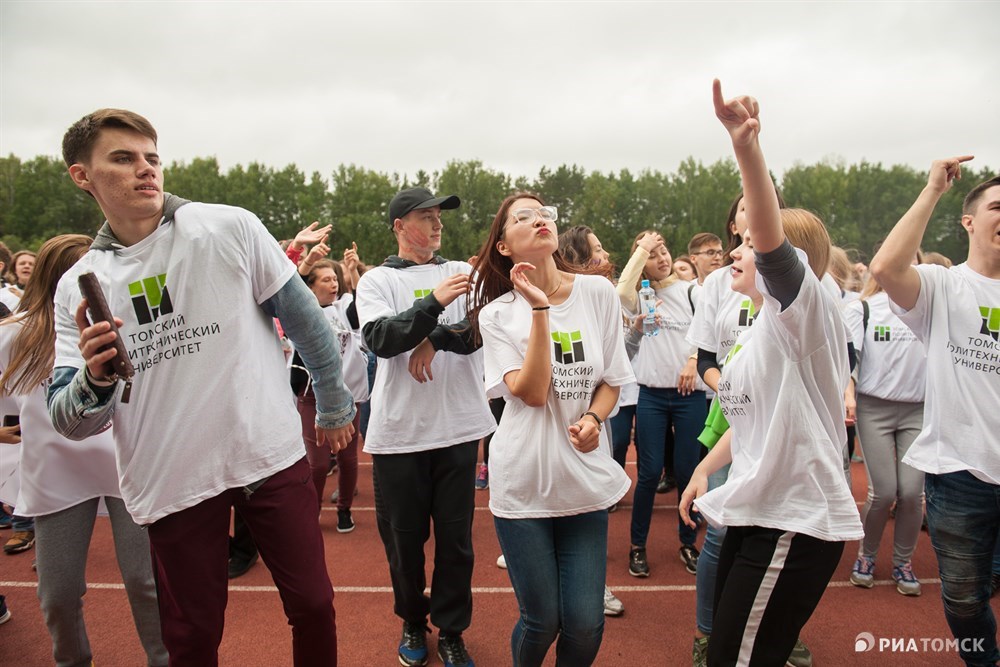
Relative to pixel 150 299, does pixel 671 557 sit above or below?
below

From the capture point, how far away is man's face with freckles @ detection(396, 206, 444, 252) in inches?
152

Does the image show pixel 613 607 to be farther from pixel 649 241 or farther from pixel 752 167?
pixel 752 167

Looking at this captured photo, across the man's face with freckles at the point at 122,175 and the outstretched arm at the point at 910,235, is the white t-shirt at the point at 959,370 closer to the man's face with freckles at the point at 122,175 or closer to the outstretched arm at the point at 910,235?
the outstretched arm at the point at 910,235

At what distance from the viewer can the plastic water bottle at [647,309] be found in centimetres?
528

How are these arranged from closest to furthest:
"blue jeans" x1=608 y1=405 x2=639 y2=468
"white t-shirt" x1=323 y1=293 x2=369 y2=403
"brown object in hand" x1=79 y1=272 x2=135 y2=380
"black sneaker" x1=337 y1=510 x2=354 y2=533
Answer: "brown object in hand" x1=79 y1=272 x2=135 y2=380 < "blue jeans" x1=608 y1=405 x2=639 y2=468 < "black sneaker" x1=337 y1=510 x2=354 y2=533 < "white t-shirt" x1=323 y1=293 x2=369 y2=403

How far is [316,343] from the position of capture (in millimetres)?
2611

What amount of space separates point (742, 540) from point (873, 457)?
2767mm

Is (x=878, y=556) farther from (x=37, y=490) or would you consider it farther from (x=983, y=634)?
(x=37, y=490)

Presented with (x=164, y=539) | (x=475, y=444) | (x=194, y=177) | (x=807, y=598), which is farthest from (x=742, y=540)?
(x=194, y=177)

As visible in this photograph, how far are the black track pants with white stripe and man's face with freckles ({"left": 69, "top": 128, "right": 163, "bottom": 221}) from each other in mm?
2650

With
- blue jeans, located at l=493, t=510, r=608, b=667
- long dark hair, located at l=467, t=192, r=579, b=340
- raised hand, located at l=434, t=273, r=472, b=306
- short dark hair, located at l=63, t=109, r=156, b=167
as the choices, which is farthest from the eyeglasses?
short dark hair, located at l=63, t=109, r=156, b=167

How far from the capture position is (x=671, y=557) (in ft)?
16.8
